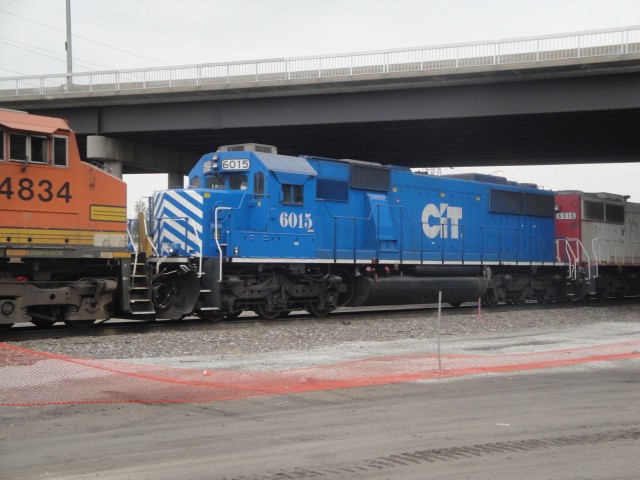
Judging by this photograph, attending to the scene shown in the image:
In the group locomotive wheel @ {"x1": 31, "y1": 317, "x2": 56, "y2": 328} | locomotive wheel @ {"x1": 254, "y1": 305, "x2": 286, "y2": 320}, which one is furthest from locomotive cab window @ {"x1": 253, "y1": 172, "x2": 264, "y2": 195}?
locomotive wheel @ {"x1": 31, "y1": 317, "x2": 56, "y2": 328}

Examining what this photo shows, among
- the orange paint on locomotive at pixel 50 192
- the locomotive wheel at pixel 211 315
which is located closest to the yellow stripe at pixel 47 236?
the orange paint on locomotive at pixel 50 192

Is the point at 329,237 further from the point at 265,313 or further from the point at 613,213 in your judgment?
the point at 613,213

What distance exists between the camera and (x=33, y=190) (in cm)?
1466

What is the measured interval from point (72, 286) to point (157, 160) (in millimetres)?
24592

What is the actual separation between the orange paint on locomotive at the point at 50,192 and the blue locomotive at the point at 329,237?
2.03 metres

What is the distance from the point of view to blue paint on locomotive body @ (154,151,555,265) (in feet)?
60.7

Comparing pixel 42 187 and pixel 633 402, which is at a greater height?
pixel 42 187

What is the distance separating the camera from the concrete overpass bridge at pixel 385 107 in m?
26.1

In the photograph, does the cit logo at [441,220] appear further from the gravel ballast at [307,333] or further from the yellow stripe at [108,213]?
the yellow stripe at [108,213]

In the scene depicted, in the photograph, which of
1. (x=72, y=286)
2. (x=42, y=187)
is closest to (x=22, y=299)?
(x=72, y=286)

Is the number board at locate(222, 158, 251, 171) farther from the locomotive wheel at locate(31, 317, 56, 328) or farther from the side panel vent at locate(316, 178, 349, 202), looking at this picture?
the locomotive wheel at locate(31, 317, 56, 328)

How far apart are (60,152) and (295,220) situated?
6.63 m

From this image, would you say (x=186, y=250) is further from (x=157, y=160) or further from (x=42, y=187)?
(x=157, y=160)

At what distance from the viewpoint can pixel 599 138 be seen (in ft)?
109
